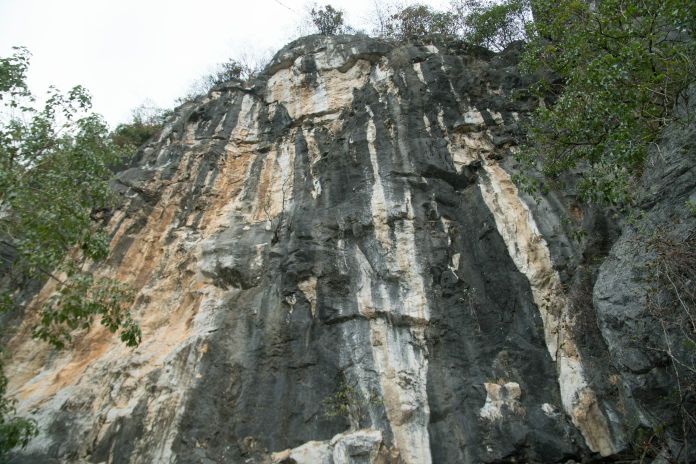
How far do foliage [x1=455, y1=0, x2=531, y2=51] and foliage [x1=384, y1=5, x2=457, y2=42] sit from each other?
2.11ft

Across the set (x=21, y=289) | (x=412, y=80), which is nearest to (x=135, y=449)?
(x=21, y=289)

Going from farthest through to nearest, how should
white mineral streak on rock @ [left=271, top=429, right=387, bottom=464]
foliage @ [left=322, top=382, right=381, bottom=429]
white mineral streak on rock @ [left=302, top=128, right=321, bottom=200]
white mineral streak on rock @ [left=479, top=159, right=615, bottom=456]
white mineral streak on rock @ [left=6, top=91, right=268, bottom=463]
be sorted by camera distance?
white mineral streak on rock @ [left=302, top=128, right=321, bottom=200] < white mineral streak on rock @ [left=6, top=91, right=268, bottom=463] < foliage @ [left=322, top=382, right=381, bottom=429] < white mineral streak on rock @ [left=271, top=429, right=387, bottom=464] < white mineral streak on rock @ [left=479, top=159, right=615, bottom=456]

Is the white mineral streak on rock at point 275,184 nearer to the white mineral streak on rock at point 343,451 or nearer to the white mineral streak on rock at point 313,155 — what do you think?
the white mineral streak on rock at point 313,155

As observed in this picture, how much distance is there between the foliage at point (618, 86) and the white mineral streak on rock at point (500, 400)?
11.4 feet

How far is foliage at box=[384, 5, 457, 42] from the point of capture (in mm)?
18359

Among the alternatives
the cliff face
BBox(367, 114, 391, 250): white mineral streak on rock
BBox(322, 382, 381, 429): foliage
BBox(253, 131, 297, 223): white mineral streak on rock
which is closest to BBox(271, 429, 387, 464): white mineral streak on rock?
the cliff face

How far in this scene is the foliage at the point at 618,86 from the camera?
307 inches

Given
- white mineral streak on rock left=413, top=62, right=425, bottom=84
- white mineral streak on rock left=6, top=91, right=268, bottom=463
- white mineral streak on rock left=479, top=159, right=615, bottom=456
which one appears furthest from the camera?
white mineral streak on rock left=413, top=62, right=425, bottom=84

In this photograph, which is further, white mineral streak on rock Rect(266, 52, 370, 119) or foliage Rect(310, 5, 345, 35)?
foliage Rect(310, 5, 345, 35)

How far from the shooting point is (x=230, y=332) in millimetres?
9922

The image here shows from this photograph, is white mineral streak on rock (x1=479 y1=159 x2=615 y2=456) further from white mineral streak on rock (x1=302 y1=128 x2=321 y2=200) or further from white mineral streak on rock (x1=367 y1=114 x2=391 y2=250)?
white mineral streak on rock (x1=302 y1=128 x2=321 y2=200)

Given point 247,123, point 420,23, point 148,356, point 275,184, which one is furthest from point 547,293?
point 420,23

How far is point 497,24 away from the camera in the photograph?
17734 millimetres

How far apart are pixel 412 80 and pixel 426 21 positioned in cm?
570
